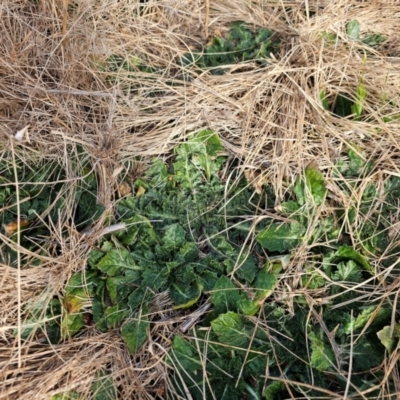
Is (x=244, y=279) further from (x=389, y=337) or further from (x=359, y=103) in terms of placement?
(x=359, y=103)

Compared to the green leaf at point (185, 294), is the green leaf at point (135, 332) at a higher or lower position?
lower

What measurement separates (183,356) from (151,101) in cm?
106

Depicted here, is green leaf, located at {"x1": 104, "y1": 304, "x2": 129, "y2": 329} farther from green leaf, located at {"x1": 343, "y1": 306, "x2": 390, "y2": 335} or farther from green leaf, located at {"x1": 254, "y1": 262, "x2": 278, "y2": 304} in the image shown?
green leaf, located at {"x1": 343, "y1": 306, "x2": 390, "y2": 335}

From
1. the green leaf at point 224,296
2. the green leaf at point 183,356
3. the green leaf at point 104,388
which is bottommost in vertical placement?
the green leaf at point 104,388

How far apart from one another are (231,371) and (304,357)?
0.23 meters

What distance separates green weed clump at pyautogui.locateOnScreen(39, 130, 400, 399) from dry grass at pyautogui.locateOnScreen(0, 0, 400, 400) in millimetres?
70

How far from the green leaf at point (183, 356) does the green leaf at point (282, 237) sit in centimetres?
42

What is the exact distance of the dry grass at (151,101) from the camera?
5.14 ft

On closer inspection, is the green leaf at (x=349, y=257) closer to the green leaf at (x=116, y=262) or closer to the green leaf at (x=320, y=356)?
the green leaf at (x=320, y=356)

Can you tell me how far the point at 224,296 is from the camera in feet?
5.18

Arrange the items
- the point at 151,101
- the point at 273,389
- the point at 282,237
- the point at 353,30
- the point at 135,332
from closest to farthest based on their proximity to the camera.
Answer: the point at 273,389, the point at 135,332, the point at 282,237, the point at 151,101, the point at 353,30

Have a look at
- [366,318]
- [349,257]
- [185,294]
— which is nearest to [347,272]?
[349,257]

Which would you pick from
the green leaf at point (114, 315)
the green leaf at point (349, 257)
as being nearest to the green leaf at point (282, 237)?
the green leaf at point (349, 257)

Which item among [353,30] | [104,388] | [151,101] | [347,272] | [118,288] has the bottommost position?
[104,388]
